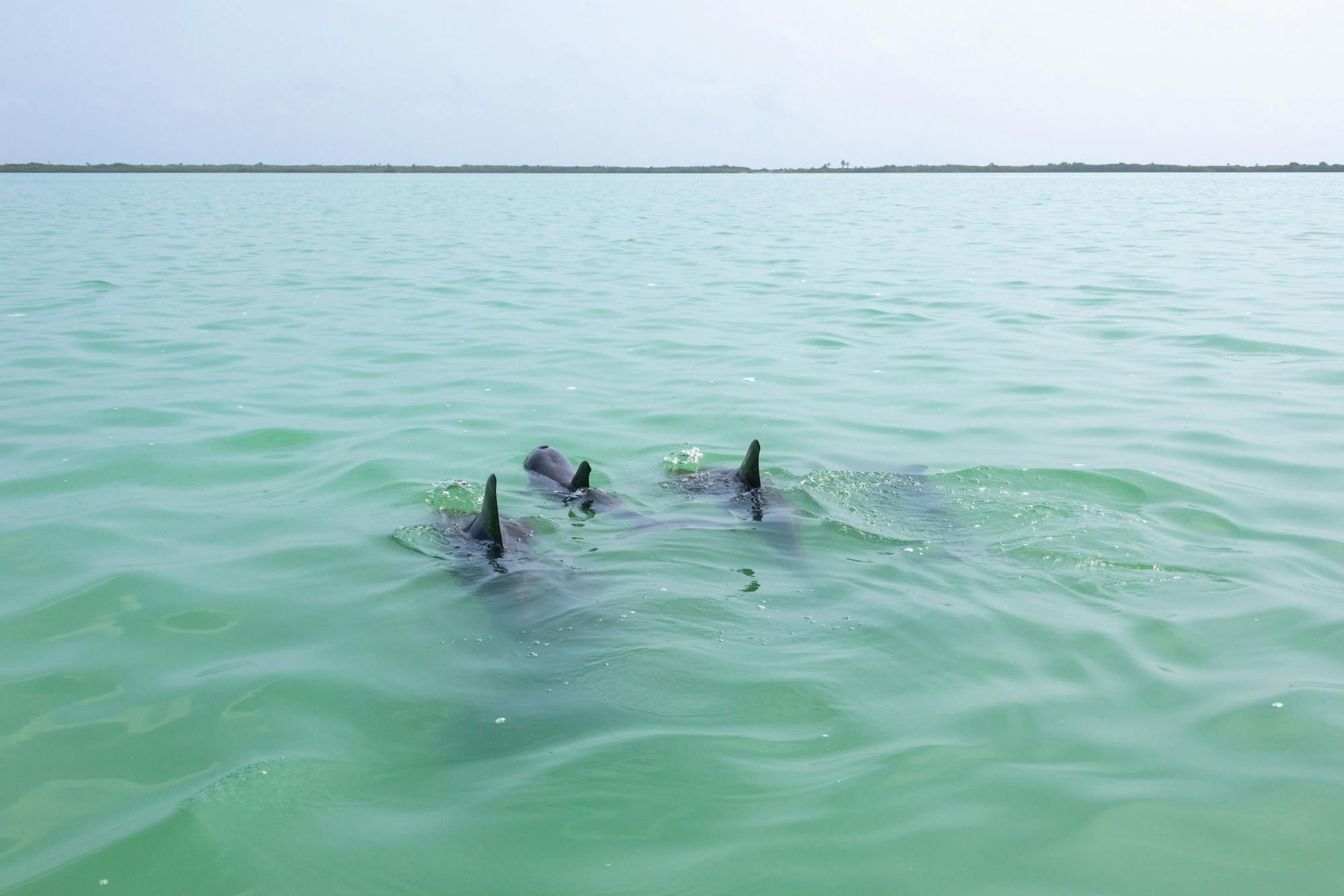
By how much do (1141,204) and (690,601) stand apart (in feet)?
171

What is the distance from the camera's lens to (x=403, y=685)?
540 centimetres

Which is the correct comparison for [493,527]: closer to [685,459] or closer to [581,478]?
[581,478]

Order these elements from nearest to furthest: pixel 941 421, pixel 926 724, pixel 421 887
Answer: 1. pixel 421 887
2. pixel 926 724
3. pixel 941 421

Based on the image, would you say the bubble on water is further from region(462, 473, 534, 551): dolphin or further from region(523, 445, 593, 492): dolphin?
region(462, 473, 534, 551): dolphin

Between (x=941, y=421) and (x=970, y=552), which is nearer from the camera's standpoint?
(x=970, y=552)

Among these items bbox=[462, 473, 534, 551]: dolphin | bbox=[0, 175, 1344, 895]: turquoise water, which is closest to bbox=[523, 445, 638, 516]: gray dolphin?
bbox=[0, 175, 1344, 895]: turquoise water

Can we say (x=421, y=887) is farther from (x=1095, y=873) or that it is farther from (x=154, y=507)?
(x=154, y=507)

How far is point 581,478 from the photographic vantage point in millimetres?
8609

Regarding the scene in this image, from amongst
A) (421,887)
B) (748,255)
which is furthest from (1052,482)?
(748,255)

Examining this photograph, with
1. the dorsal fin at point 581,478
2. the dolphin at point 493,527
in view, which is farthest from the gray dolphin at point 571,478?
the dolphin at point 493,527

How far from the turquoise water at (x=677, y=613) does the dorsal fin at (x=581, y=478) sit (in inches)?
17.7

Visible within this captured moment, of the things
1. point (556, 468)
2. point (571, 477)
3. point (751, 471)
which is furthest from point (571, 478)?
point (751, 471)

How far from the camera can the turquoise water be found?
13.3 feet

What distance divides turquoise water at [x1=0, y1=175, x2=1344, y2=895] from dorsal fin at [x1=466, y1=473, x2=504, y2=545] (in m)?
0.36
